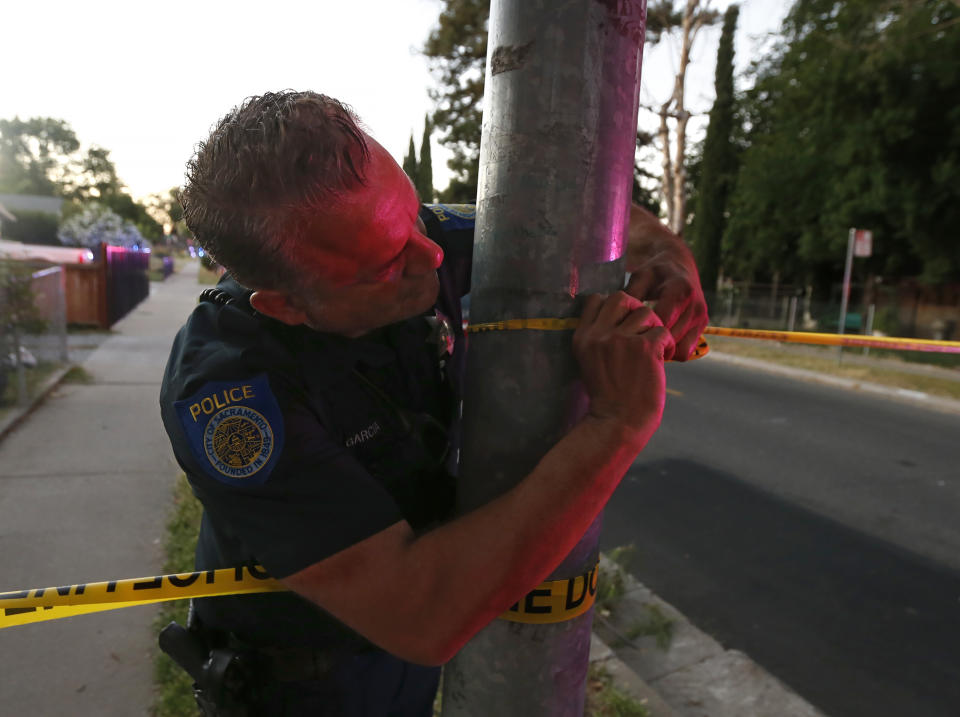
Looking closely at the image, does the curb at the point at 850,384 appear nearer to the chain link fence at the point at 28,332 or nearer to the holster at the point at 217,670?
the holster at the point at 217,670

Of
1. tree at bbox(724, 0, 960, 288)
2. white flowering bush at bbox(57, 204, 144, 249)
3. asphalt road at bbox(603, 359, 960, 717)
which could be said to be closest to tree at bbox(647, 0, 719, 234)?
tree at bbox(724, 0, 960, 288)

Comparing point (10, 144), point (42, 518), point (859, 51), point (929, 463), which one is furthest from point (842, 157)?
point (10, 144)

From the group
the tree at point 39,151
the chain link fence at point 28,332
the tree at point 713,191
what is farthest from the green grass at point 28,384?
the tree at point 39,151

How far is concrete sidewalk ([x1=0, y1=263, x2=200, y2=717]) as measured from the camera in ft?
9.18

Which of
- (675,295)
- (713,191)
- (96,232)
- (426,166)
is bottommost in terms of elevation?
(675,295)

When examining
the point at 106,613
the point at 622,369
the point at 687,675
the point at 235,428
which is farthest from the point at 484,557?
the point at 106,613

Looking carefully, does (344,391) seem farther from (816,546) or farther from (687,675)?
(816,546)

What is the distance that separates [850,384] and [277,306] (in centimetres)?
1163

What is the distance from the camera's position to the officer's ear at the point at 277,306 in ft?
3.79

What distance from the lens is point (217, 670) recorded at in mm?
1428

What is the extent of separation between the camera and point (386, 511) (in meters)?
1.07

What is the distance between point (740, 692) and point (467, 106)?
27.3 meters

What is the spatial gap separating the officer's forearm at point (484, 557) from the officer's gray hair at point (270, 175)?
490mm

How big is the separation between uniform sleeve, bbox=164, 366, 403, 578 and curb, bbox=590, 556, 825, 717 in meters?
2.18
